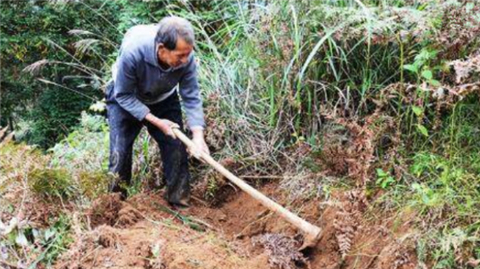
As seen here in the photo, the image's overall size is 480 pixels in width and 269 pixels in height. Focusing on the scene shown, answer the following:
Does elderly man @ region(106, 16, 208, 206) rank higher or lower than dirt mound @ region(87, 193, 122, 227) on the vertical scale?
higher

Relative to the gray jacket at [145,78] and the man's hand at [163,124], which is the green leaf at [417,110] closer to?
the gray jacket at [145,78]

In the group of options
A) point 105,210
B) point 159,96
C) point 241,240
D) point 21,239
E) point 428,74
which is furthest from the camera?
point 159,96

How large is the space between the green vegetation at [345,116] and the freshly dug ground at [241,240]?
0.13 m

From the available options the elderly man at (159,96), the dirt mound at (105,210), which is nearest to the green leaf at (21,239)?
the dirt mound at (105,210)

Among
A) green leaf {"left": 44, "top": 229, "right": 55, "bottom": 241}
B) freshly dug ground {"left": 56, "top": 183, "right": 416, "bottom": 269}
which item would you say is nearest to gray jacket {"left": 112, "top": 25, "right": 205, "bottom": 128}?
freshly dug ground {"left": 56, "top": 183, "right": 416, "bottom": 269}

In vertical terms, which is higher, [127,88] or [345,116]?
[127,88]

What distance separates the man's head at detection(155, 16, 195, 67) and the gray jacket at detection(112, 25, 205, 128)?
0.18 m

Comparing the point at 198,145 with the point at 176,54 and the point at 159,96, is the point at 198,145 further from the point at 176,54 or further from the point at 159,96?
the point at 176,54

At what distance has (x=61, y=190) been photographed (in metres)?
3.53

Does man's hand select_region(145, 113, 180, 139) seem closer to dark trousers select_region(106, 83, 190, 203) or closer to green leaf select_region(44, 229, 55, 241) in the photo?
dark trousers select_region(106, 83, 190, 203)

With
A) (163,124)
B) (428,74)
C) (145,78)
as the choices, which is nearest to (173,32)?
(145,78)

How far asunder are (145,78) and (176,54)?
43 cm

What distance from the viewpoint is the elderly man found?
353 cm

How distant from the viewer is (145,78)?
12.5ft
